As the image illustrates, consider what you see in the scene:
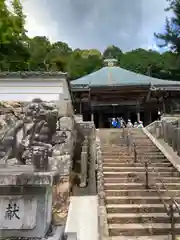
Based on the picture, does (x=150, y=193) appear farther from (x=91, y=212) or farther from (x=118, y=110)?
(x=118, y=110)

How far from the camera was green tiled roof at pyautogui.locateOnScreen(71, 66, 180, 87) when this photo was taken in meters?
24.3

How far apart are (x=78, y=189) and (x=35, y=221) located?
471cm

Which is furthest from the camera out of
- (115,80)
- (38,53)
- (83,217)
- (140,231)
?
(38,53)

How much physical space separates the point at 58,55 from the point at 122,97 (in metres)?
11.8

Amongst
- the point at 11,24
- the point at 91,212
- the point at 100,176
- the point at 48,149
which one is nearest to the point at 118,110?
the point at 11,24

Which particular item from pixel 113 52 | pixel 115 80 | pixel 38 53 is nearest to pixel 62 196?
pixel 115 80

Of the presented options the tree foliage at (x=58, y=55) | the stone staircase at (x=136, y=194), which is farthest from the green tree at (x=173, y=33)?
the stone staircase at (x=136, y=194)

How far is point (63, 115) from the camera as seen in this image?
14.5 metres

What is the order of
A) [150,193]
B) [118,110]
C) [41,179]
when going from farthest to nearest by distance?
[118,110], [150,193], [41,179]

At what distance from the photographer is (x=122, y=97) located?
83.6ft

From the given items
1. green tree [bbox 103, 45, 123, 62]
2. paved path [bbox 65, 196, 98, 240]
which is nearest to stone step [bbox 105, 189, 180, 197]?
paved path [bbox 65, 196, 98, 240]

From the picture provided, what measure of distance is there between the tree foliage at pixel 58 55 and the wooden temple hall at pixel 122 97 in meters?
3.19

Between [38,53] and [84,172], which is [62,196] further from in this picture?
[38,53]

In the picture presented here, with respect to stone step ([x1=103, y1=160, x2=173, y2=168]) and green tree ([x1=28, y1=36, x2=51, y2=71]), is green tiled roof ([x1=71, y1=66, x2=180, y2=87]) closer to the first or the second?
green tree ([x1=28, y1=36, x2=51, y2=71])
